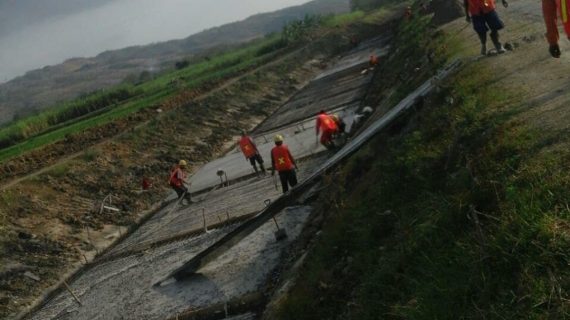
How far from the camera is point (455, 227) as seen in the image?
17.3 feet

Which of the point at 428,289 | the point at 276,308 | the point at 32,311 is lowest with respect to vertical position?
the point at 32,311

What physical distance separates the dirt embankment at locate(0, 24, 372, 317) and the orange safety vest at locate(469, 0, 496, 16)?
469 inches

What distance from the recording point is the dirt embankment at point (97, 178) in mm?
15719

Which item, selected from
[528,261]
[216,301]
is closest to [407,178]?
[528,261]

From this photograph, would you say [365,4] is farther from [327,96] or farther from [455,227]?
[455,227]

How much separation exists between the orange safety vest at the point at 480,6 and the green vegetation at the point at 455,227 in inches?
69.8

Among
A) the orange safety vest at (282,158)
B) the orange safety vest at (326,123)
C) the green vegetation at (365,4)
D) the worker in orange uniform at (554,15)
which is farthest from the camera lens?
the green vegetation at (365,4)

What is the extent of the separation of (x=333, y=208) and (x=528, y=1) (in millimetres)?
12555

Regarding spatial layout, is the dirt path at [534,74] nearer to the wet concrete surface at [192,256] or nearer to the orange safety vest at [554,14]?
the orange safety vest at [554,14]

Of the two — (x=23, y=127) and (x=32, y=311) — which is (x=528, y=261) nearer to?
(x=32, y=311)

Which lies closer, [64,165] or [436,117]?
[436,117]

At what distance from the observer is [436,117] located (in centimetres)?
852

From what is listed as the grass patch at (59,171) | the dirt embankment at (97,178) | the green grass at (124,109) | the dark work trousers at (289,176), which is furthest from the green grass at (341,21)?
the dark work trousers at (289,176)

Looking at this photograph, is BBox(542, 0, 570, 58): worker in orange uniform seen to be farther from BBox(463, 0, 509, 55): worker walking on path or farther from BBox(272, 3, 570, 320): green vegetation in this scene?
BBox(463, 0, 509, 55): worker walking on path
